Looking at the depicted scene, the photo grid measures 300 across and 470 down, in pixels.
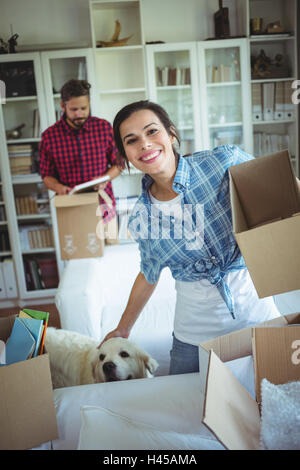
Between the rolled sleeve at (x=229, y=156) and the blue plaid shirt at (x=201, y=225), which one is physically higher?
the rolled sleeve at (x=229, y=156)

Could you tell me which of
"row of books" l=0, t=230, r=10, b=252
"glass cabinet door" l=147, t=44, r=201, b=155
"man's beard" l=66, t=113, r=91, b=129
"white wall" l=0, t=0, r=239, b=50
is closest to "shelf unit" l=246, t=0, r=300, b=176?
"white wall" l=0, t=0, r=239, b=50

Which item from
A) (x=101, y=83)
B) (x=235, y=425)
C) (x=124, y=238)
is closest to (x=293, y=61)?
(x=101, y=83)

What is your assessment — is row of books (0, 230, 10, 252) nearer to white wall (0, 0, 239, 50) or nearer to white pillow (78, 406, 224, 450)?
white wall (0, 0, 239, 50)

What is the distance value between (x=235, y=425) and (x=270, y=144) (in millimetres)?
2874

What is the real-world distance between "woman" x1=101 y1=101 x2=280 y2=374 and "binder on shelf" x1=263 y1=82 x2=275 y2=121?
223 centimetres

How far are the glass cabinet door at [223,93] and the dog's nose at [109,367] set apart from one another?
7.55 feet

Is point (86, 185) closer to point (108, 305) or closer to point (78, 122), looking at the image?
point (108, 305)

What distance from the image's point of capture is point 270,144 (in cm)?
323

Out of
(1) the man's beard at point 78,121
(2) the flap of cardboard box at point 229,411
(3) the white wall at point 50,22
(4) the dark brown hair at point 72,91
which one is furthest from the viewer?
(3) the white wall at point 50,22

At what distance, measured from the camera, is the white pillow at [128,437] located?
702 mm

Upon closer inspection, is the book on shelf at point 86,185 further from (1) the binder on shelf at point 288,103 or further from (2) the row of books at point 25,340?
(1) the binder on shelf at point 288,103

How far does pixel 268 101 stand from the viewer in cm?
314

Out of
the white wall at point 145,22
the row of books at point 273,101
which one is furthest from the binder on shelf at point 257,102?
the white wall at point 145,22
